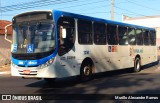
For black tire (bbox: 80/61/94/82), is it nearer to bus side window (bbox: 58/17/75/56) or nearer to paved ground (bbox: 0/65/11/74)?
bus side window (bbox: 58/17/75/56)

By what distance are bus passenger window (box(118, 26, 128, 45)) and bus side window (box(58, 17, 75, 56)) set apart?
5.15 meters

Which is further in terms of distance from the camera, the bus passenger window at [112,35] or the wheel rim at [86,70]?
the bus passenger window at [112,35]

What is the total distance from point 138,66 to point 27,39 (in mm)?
9743

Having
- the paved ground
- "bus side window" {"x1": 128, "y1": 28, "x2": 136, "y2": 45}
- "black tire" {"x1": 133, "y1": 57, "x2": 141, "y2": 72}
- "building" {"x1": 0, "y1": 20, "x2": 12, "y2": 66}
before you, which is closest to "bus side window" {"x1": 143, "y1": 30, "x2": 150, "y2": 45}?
"black tire" {"x1": 133, "y1": 57, "x2": 141, "y2": 72}

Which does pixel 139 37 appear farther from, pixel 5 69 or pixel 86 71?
pixel 5 69

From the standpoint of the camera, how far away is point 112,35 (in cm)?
1734

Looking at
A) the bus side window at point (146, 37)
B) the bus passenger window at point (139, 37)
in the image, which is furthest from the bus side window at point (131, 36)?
the bus side window at point (146, 37)

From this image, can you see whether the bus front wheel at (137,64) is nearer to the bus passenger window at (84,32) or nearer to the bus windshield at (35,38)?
the bus passenger window at (84,32)

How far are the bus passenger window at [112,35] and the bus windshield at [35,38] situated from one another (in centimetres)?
492

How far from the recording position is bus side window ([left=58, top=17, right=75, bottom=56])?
13.0m

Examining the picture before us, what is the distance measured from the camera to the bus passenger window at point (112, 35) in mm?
16991

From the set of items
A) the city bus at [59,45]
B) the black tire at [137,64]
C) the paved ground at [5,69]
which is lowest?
the paved ground at [5,69]

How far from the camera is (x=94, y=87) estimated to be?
1298cm

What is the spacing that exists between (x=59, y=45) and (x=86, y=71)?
247 centimetres
